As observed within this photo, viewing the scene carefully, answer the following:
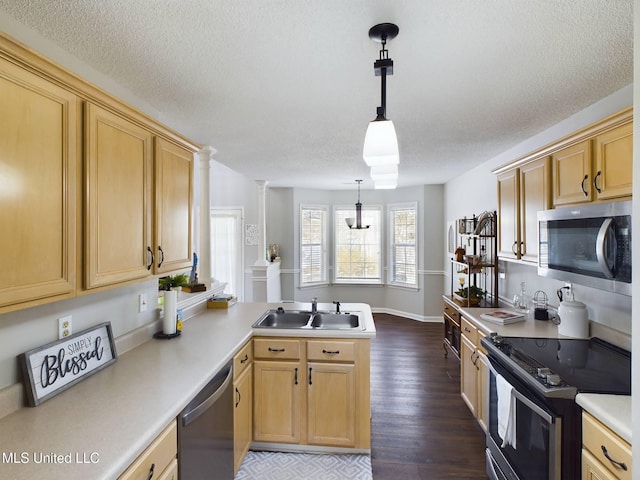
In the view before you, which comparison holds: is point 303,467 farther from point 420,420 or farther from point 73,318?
point 73,318

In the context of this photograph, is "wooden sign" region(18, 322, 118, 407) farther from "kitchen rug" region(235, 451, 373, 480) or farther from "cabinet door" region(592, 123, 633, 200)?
"cabinet door" region(592, 123, 633, 200)

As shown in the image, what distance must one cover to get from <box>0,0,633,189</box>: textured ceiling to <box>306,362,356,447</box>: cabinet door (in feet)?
6.06

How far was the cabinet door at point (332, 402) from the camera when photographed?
7.55 feet

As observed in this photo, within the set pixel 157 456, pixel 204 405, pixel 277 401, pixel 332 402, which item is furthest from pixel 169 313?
pixel 332 402

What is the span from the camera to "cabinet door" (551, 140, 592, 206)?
1844mm

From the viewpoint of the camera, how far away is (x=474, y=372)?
2.68m

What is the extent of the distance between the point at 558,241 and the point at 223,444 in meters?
2.27

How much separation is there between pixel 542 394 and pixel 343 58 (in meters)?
1.86

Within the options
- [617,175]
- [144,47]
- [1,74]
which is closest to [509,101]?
→ [617,175]

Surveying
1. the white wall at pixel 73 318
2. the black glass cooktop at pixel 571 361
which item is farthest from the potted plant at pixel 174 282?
the black glass cooktop at pixel 571 361

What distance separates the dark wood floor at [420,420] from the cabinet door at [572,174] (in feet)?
6.07

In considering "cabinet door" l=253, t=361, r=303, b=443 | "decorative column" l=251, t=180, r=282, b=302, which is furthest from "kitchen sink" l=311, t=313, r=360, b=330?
"decorative column" l=251, t=180, r=282, b=302

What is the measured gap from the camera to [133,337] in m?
1.99

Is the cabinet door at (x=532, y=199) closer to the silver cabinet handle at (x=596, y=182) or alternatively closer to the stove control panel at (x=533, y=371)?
the silver cabinet handle at (x=596, y=182)
